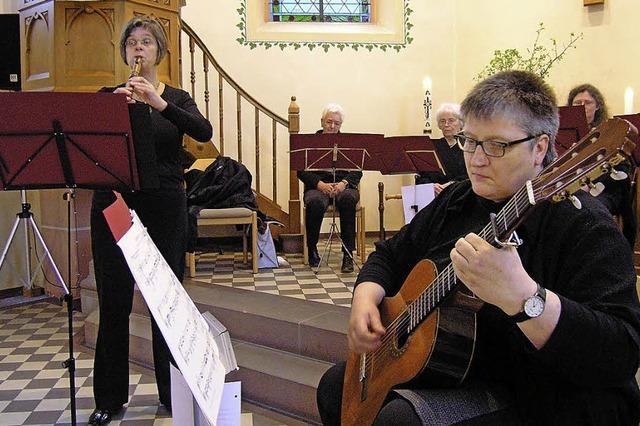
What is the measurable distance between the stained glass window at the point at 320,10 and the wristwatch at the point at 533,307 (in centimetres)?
642

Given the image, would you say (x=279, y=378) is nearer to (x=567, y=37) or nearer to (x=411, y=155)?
(x=411, y=155)

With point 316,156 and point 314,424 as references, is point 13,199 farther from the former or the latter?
point 314,424

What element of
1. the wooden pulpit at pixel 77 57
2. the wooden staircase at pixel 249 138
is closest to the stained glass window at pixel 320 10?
the wooden staircase at pixel 249 138

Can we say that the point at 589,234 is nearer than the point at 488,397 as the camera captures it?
Yes

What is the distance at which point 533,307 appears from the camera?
1.17 metres

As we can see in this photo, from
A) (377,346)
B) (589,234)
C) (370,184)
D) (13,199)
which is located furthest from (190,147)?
(589,234)

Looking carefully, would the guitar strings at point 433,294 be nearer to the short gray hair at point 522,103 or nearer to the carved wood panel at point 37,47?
the short gray hair at point 522,103

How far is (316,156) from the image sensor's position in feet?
14.9

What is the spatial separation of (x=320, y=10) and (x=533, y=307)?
656 cm

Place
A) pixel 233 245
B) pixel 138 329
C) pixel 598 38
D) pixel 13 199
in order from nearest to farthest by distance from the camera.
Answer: pixel 138 329 → pixel 13 199 → pixel 598 38 → pixel 233 245

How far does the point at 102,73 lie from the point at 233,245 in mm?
2151

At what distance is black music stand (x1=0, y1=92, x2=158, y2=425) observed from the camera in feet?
6.95

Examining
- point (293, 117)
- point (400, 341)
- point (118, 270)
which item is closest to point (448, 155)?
point (293, 117)

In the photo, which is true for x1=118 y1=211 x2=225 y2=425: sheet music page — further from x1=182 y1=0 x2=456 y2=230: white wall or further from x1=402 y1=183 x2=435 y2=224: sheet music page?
x1=182 y1=0 x2=456 y2=230: white wall
